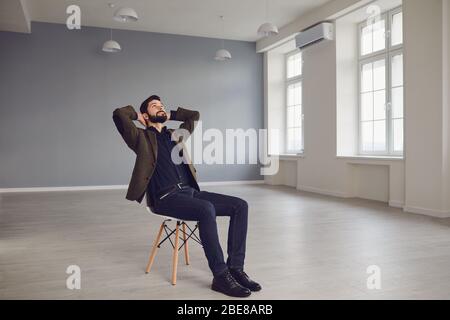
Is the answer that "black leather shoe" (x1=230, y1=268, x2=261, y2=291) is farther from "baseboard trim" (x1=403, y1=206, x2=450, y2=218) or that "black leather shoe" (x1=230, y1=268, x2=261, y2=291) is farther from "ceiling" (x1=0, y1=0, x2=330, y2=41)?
"ceiling" (x1=0, y1=0, x2=330, y2=41)

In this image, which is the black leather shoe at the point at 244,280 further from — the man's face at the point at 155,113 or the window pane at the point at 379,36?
the window pane at the point at 379,36

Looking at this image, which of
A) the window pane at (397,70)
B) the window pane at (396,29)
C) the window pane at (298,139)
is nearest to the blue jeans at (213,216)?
the window pane at (397,70)

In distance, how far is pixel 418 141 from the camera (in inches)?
209

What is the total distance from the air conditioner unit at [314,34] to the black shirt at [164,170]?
5090mm

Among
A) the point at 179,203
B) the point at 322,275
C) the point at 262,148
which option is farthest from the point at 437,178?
the point at 262,148

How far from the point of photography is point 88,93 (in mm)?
8547

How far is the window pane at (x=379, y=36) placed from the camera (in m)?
6.61

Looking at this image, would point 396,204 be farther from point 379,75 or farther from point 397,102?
point 379,75

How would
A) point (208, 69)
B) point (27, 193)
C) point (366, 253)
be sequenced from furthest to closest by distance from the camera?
point (208, 69) → point (27, 193) → point (366, 253)

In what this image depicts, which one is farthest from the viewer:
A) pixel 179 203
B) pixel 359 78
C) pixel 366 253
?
pixel 359 78

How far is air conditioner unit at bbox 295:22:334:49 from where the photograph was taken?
7078 millimetres

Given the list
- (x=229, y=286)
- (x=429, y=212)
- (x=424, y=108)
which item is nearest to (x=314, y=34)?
(x=424, y=108)

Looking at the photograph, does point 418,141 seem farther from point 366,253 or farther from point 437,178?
point 366,253
